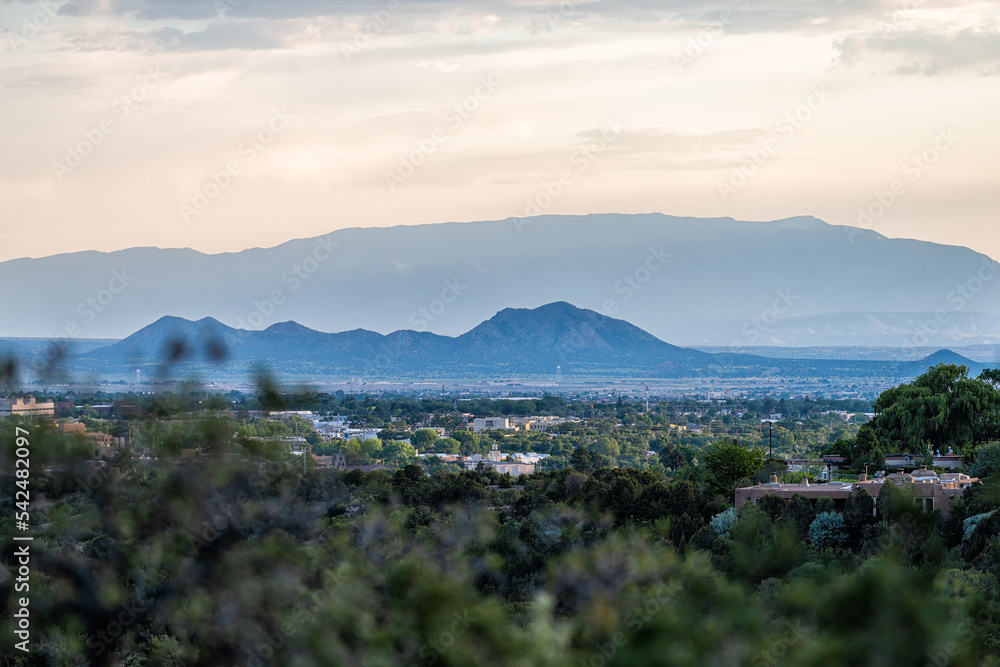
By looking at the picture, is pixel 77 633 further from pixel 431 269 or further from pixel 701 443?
pixel 431 269

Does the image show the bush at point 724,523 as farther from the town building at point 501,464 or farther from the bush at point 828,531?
the town building at point 501,464

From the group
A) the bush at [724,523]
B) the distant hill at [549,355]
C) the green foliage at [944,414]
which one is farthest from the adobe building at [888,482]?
the distant hill at [549,355]

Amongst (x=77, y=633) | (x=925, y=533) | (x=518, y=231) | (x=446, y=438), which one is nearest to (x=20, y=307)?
(x=446, y=438)

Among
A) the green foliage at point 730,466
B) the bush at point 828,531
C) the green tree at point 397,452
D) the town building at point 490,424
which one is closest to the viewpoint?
the bush at point 828,531

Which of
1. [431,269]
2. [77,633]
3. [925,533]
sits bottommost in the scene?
[77,633]

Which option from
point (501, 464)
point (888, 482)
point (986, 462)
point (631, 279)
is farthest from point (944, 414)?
point (631, 279)
